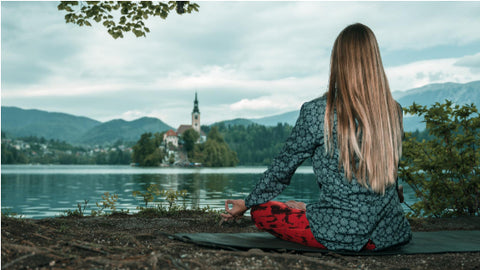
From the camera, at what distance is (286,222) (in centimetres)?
393

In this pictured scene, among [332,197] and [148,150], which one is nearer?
[332,197]

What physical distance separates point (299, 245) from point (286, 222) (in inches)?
9.8

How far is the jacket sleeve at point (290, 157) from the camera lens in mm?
3553

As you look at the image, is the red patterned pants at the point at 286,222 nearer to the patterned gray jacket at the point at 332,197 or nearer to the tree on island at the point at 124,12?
the patterned gray jacket at the point at 332,197

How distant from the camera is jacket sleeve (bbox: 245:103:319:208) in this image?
355 centimetres

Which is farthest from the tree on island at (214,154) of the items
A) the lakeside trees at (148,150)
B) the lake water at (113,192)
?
the lake water at (113,192)

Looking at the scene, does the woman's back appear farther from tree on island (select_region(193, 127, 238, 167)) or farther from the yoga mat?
tree on island (select_region(193, 127, 238, 167))

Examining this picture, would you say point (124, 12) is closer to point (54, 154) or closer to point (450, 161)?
point (450, 161)

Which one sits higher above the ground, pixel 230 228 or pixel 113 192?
pixel 230 228

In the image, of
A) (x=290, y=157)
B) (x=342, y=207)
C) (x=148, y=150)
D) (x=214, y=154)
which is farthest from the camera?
(x=214, y=154)

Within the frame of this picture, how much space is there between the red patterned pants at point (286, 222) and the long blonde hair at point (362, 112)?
2.15 feet

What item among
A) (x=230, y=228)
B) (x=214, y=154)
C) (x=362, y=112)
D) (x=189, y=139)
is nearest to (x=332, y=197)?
(x=362, y=112)

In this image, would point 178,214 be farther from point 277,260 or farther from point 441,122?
point 441,122

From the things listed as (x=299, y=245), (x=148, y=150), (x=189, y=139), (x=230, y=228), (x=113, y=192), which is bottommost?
(x=113, y=192)
